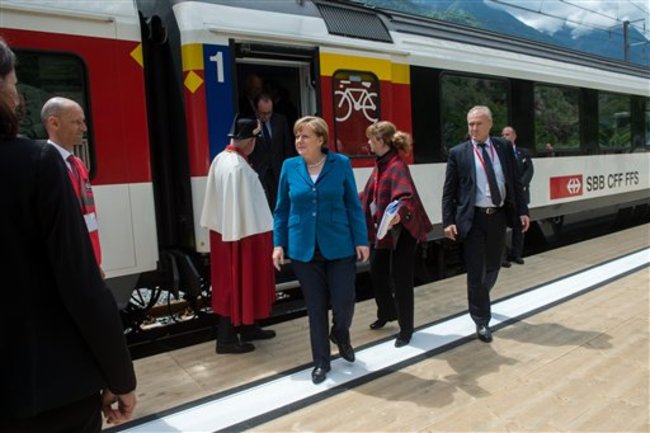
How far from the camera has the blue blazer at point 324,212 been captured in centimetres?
360

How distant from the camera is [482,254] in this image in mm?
4352

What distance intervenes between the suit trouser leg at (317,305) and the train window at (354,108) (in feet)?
7.11

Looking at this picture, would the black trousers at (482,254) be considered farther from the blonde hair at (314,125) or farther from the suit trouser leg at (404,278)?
the blonde hair at (314,125)

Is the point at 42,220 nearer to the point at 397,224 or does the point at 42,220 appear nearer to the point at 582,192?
the point at 397,224

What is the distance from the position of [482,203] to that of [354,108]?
1879 mm

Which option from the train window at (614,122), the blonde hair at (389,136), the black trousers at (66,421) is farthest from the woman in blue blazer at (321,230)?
the train window at (614,122)

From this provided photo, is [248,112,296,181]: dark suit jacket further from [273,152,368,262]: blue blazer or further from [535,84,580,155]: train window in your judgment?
[535,84,580,155]: train window

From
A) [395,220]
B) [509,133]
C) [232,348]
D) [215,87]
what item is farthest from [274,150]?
[509,133]

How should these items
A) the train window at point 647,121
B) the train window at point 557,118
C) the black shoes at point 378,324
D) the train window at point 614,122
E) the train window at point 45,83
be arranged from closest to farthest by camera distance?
the train window at point 45,83 < the black shoes at point 378,324 < the train window at point 557,118 < the train window at point 614,122 < the train window at point 647,121

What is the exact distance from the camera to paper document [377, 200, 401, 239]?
4039 millimetres

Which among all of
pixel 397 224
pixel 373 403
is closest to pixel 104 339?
pixel 373 403

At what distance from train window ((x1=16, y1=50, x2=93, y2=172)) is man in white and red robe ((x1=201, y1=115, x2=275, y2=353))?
0.99 metres

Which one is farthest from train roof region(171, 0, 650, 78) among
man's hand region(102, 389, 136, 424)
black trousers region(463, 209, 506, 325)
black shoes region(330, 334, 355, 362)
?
man's hand region(102, 389, 136, 424)

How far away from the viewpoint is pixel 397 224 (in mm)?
4129
